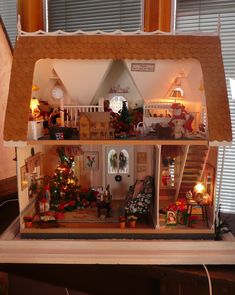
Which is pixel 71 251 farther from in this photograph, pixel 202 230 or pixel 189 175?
pixel 189 175

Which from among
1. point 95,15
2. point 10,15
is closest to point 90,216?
point 95,15

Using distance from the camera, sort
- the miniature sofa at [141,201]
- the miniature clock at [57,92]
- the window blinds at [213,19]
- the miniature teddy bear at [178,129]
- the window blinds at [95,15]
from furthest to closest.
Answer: the window blinds at [95,15]
the window blinds at [213,19]
the miniature clock at [57,92]
the miniature sofa at [141,201]
the miniature teddy bear at [178,129]

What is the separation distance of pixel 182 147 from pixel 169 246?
680 mm

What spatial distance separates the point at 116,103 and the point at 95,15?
0.83 metres

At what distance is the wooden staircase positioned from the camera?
194 cm

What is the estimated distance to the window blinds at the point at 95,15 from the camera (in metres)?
2.41

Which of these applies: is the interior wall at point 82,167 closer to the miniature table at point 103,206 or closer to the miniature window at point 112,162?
the miniature window at point 112,162

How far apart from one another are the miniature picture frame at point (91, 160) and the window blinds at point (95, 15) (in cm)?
100

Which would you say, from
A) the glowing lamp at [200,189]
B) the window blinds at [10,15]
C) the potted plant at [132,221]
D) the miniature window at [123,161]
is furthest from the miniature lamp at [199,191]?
the window blinds at [10,15]

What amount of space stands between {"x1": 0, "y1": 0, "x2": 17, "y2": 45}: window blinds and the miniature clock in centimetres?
77

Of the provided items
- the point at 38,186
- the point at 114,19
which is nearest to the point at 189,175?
the point at 38,186

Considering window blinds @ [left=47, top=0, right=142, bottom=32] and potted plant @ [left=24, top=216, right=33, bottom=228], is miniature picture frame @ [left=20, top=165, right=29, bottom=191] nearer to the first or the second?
potted plant @ [left=24, top=216, right=33, bottom=228]

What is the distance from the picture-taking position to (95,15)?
248 cm

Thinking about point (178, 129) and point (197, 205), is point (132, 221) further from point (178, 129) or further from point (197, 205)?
point (178, 129)
